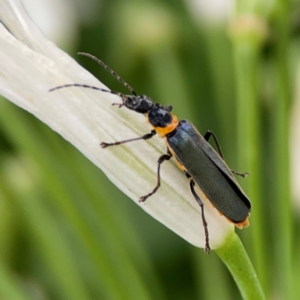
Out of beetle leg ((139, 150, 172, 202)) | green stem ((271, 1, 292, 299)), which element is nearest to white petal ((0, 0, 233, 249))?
beetle leg ((139, 150, 172, 202))

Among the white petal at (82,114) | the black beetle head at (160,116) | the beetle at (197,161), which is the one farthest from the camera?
the black beetle head at (160,116)

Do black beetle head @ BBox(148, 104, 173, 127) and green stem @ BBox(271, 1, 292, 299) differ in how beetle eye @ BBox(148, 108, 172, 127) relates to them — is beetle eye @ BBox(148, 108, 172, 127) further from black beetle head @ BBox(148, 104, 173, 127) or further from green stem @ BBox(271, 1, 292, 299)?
green stem @ BBox(271, 1, 292, 299)

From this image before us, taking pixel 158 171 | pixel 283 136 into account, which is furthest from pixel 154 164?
pixel 283 136

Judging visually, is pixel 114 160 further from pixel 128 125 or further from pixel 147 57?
pixel 147 57

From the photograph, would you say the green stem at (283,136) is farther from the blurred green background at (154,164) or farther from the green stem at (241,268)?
the green stem at (241,268)

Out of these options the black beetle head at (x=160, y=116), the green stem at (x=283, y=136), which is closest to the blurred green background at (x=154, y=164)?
the green stem at (x=283, y=136)

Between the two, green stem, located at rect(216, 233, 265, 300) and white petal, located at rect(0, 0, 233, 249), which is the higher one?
white petal, located at rect(0, 0, 233, 249)
